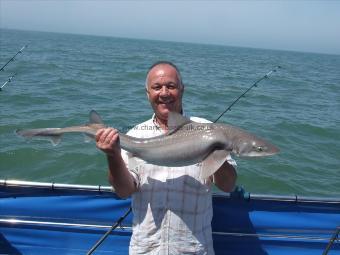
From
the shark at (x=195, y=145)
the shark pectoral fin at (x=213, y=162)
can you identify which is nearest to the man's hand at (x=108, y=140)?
the shark at (x=195, y=145)

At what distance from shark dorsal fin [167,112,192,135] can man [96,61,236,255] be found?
0.77 feet

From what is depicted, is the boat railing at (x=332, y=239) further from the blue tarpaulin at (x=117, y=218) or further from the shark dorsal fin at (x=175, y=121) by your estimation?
the shark dorsal fin at (x=175, y=121)

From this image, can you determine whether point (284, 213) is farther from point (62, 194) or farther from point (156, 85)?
point (62, 194)

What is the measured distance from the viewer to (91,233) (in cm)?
438

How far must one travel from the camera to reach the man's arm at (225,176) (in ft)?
10.8

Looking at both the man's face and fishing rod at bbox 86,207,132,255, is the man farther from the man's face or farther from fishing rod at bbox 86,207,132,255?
fishing rod at bbox 86,207,132,255

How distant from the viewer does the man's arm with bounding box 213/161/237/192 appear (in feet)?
10.8

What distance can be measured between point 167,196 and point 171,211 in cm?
13

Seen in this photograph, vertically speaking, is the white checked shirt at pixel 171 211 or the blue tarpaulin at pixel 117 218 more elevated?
the white checked shirt at pixel 171 211

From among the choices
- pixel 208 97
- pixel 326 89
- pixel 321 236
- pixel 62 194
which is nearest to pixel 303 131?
pixel 208 97

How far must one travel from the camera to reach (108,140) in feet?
10.3

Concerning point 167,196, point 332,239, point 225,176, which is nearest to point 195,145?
point 225,176

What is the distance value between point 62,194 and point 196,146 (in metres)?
1.77

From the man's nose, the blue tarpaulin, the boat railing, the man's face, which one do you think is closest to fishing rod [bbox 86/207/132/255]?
the blue tarpaulin
